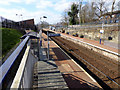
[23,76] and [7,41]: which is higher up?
[7,41]

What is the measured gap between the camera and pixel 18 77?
4.24 ft

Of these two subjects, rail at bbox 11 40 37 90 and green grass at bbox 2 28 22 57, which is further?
green grass at bbox 2 28 22 57

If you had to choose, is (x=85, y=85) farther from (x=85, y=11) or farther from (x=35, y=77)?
(x=85, y=11)

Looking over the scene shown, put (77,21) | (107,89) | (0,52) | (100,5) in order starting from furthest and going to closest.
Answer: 1. (77,21)
2. (100,5)
3. (0,52)
4. (107,89)

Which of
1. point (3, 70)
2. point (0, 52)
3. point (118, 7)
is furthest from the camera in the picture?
point (118, 7)

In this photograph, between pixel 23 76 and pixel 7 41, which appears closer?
pixel 23 76

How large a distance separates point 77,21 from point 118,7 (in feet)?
59.7

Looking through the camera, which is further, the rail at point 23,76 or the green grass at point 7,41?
the green grass at point 7,41

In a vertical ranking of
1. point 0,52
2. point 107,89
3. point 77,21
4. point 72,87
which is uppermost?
point 77,21

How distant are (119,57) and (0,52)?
37.7ft

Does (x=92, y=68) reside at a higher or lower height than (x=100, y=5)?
lower

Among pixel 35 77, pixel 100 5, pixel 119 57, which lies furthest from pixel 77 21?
pixel 35 77

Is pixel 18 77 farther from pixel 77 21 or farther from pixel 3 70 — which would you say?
pixel 77 21

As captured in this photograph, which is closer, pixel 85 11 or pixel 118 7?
pixel 118 7
